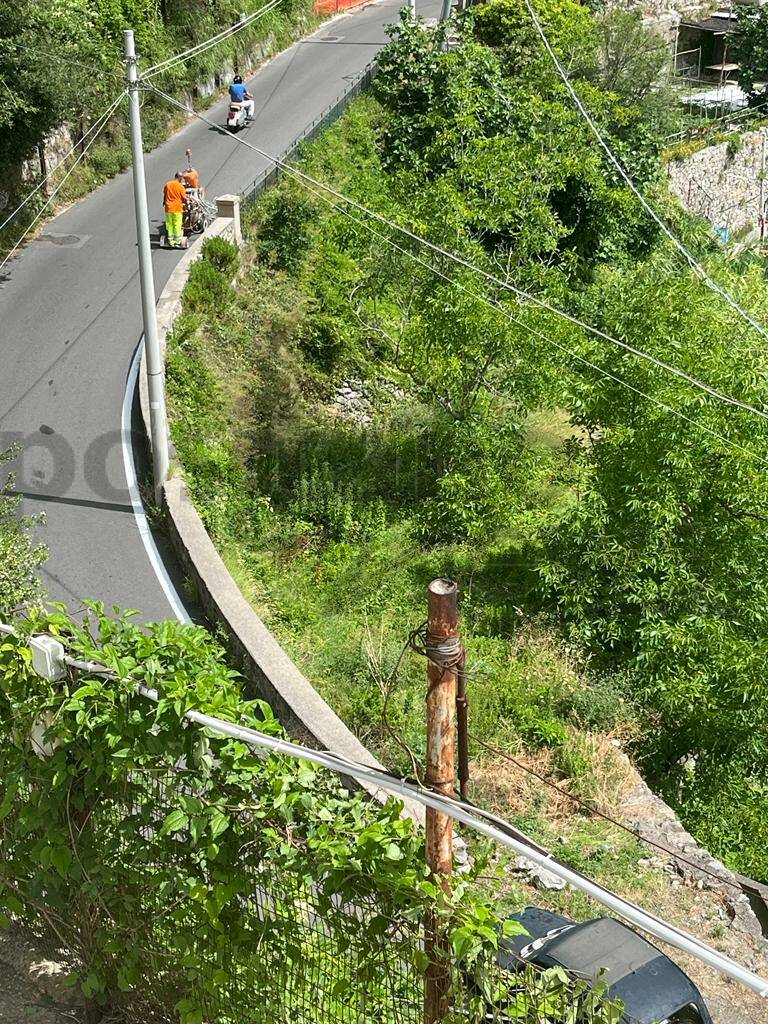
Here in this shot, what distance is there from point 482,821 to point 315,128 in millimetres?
28990

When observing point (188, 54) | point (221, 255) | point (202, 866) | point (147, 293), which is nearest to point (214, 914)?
point (202, 866)

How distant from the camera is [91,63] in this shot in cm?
2511

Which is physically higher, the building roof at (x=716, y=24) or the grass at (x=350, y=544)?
the building roof at (x=716, y=24)

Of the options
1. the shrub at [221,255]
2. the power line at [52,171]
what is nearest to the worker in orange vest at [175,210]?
the shrub at [221,255]

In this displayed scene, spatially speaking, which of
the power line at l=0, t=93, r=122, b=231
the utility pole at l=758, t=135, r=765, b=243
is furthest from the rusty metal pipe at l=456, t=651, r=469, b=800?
the utility pole at l=758, t=135, r=765, b=243

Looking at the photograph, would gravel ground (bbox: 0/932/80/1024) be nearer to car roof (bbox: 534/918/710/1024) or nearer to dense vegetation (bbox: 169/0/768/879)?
car roof (bbox: 534/918/710/1024)

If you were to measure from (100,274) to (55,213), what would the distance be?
3.62 metres

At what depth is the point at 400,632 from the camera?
16078 mm

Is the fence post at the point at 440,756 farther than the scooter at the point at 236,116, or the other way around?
the scooter at the point at 236,116

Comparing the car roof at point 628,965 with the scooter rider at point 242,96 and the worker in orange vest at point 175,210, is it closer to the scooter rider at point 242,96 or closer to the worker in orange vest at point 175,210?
the worker in orange vest at point 175,210

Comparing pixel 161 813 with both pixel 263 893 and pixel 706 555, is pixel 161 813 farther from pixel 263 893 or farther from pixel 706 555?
pixel 706 555

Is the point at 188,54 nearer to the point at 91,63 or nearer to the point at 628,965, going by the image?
the point at 91,63

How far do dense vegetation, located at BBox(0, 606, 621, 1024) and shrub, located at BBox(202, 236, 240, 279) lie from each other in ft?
58.1

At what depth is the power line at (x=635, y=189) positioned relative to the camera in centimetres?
1550
